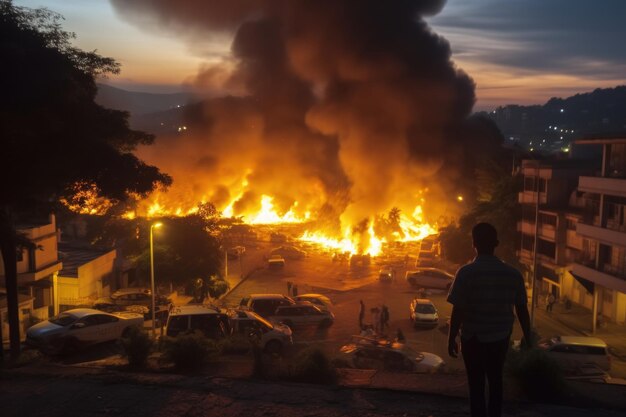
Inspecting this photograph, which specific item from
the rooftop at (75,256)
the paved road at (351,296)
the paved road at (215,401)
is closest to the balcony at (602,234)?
the paved road at (351,296)

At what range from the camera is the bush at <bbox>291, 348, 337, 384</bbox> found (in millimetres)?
6426

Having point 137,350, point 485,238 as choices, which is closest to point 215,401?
point 137,350

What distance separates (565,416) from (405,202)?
3771cm

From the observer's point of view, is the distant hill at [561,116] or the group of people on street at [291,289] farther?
the distant hill at [561,116]

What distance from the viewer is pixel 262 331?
41.5ft

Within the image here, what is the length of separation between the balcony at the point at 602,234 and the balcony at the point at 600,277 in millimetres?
1062

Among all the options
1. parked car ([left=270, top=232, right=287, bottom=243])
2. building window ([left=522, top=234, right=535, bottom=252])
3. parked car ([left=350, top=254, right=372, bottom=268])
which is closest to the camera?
building window ([left=522, top=234, right=535, bottom=252])

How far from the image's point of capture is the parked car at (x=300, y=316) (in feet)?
60.3

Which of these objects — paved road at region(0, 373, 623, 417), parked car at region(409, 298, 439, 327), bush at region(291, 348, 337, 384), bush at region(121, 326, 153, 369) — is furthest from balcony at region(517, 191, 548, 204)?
bush at region(121, 326, 153, 369)

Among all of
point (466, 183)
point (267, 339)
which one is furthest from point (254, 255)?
point (267, 339)

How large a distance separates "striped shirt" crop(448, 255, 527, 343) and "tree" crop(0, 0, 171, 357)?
760 cm

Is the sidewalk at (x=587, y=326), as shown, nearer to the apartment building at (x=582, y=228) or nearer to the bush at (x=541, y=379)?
the apartment building at (x=582, y=228)

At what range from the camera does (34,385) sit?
20.4 ft

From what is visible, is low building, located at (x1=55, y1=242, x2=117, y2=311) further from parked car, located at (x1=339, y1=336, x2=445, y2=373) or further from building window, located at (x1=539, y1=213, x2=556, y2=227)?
building window, located at (x1=539, y1=213, x2=556, y2=227)
